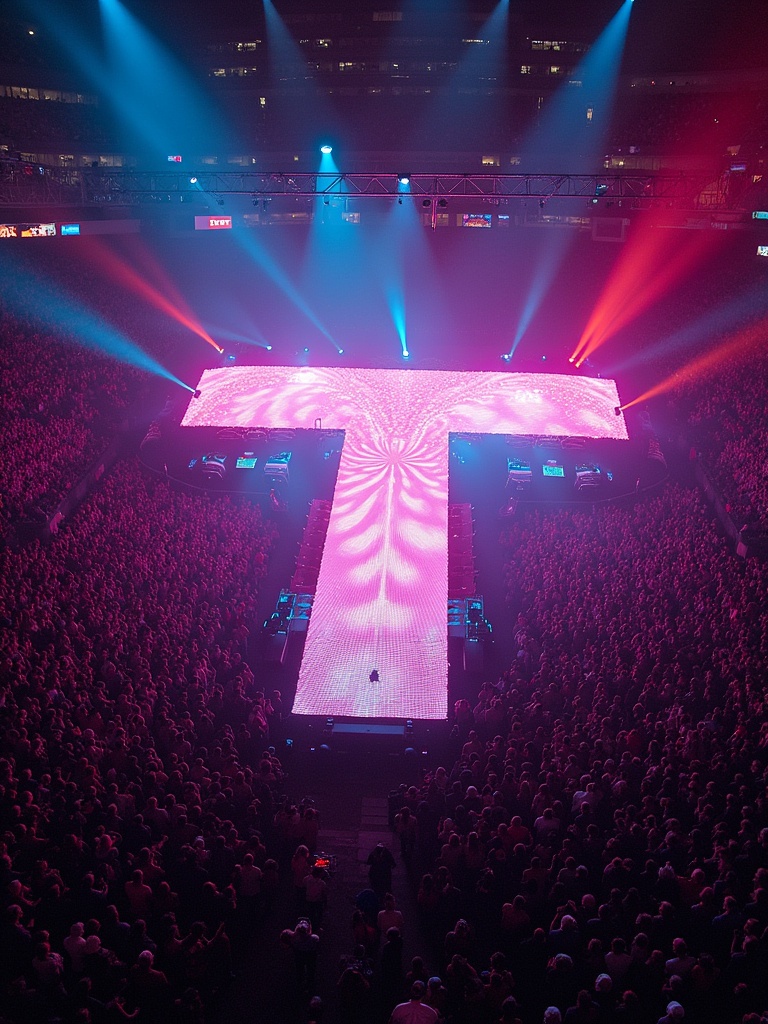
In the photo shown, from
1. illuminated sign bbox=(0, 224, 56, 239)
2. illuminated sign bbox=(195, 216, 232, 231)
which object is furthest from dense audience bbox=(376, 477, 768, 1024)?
illuminated sign bbox=(195, 216, 232, 231)

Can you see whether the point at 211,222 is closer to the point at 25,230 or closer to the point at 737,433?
the point at 25,230

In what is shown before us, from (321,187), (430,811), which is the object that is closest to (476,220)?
(321,187)

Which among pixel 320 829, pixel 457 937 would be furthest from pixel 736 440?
pixel 457 937

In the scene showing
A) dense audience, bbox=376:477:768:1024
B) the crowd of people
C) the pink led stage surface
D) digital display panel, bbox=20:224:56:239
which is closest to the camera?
dense audience, bbox=376:477:768:1024

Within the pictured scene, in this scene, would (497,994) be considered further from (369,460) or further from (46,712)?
(369,460)

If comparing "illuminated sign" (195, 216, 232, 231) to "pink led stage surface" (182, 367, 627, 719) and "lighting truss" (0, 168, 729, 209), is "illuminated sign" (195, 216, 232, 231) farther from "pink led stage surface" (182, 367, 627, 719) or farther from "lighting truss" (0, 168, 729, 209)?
"pink led stage surface" (182, 367, 627, 719)

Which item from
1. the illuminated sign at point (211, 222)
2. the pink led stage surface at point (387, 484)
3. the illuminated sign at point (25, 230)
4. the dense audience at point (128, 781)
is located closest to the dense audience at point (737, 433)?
the pink led stage surface at point (387, 484)

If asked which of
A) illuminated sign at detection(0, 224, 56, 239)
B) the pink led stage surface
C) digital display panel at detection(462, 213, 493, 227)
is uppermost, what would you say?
digital display panel at detection(462, 213, 493, 227)
